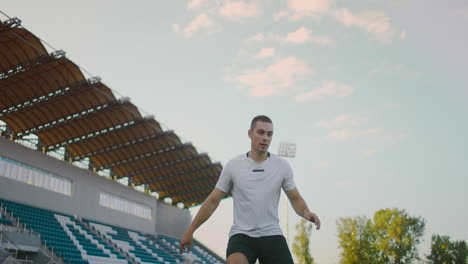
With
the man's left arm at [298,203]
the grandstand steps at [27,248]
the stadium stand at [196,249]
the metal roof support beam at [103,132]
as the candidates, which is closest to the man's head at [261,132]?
the man's left arm at [298,203]

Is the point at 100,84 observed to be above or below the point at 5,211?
above

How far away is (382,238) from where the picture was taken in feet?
218

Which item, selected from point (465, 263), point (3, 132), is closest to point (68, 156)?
point (3, 132)

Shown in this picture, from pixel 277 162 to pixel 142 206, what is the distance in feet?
145

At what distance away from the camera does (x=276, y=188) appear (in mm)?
4906

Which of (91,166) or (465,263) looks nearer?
(91,166)

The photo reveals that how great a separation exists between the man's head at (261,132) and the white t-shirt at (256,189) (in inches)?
7.2

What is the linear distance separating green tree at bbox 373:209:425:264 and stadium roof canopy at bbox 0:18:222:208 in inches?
1115

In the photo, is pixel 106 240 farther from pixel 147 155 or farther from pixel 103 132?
pixel 147 155

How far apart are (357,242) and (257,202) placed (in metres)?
65.2

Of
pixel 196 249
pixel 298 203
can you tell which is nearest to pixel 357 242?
pixel 196 249

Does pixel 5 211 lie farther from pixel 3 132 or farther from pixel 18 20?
pixel 18 20

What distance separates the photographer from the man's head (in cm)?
487

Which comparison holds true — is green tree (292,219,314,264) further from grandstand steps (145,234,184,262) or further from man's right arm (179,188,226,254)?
man's right arm (179,188,226,254)
